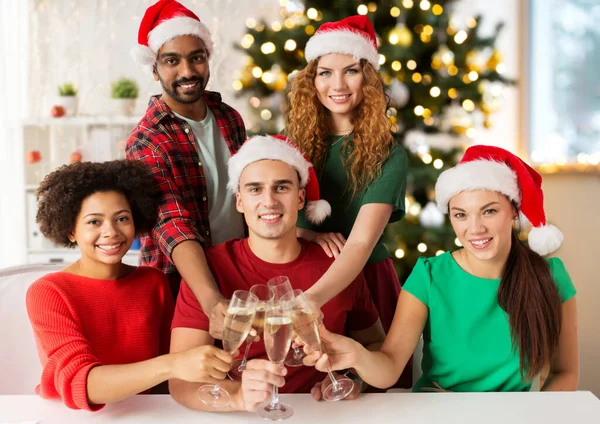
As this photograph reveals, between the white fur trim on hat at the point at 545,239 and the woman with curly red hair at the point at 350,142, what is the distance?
0.43 m

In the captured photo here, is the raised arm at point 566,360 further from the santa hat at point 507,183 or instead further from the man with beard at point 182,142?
the man with beard at point 182,142

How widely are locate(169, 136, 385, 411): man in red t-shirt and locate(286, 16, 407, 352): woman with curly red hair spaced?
14cm

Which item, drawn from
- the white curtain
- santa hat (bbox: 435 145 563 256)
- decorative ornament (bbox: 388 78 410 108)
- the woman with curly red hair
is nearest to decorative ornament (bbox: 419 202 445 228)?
decorative ornament (bbox: 388 78 410 108)

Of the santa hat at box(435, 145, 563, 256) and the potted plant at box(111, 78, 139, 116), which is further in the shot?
the potted plant at box(111, 78, 139, 116)

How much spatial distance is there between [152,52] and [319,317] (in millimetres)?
1249

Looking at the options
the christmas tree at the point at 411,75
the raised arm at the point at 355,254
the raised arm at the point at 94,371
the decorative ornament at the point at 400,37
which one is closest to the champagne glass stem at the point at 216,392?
the raised arm at the point at 94,371

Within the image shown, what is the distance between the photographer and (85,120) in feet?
14.2

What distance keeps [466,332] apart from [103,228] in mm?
1064

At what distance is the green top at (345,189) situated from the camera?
205 centimetres

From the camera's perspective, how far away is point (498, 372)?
5.84 feet

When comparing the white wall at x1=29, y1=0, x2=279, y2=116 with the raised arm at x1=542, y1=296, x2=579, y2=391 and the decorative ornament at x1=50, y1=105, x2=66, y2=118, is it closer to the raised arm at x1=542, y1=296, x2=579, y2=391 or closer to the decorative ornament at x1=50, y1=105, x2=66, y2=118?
the decorative ornament at x1=50, y1=105, x2=66, y2=118

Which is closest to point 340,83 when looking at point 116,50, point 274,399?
point 274,399

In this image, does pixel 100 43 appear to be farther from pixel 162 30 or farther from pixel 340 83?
pixel 340 83

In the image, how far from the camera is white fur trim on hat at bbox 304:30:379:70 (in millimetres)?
2117
